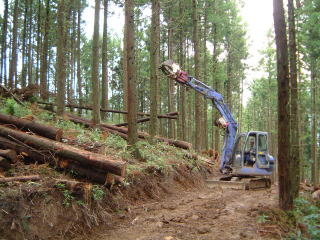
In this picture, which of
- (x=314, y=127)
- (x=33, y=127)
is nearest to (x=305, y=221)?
(x=33, y=127)

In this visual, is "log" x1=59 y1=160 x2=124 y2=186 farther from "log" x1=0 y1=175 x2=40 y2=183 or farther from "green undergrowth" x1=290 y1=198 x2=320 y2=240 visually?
"green undergrowth" x1=290 y1=198 x2=320 y2=240

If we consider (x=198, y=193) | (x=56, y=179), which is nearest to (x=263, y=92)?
(x=198, y=193)

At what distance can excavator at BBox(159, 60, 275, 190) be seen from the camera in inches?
518

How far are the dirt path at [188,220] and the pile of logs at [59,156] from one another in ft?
3.55

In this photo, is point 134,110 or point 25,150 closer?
point 25,150

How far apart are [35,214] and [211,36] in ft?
76.1

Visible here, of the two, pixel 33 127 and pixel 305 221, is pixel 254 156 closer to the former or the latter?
pixel 305 221

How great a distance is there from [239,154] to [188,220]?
7.20 meters

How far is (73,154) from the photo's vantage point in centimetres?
700

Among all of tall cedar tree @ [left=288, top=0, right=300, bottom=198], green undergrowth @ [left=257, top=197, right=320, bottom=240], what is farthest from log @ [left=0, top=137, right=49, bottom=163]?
tall cedar tree @ [left=288, top=0, right=300, bottom=198]

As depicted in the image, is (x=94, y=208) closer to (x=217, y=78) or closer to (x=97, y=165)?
(x=97, y=165)

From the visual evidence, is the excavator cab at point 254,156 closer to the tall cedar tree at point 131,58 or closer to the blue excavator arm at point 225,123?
the blue excavator arm at point 225,123

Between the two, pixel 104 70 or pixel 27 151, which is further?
pixel 104 70

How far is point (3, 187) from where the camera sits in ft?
18.6
